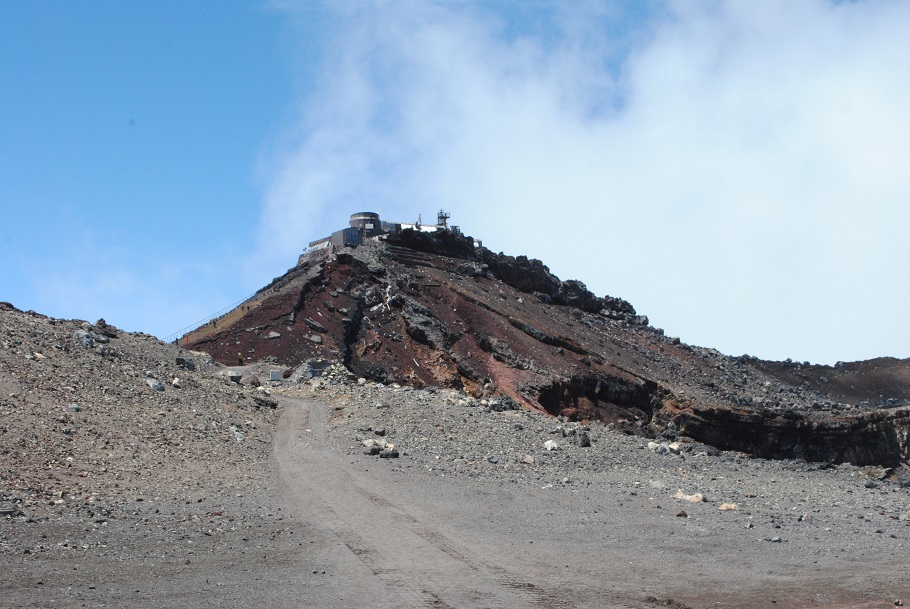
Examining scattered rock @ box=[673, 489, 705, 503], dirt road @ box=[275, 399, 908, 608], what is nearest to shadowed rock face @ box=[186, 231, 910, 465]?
scattered rock @ box=[673, 489, 705, 503]

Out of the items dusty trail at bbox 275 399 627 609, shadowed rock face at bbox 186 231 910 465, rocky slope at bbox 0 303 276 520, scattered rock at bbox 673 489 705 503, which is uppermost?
shadowed rock face at bbox 186 231 910 465

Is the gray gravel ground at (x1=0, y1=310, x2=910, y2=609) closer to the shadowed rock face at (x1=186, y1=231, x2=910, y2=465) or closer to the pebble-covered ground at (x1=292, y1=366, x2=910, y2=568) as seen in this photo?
the pebble-covered ground at (x1=292, y1=366, x2=910, y2=568)

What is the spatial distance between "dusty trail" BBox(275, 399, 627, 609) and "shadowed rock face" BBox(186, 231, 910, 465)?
1801 centimetres

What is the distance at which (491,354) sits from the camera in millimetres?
43094

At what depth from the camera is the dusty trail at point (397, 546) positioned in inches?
440

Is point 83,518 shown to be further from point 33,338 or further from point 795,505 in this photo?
point 795,505

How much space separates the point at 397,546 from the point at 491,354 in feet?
97.0

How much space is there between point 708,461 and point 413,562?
1440 cm

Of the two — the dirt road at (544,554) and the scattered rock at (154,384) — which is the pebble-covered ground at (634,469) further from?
the scattered rock at (154,384)

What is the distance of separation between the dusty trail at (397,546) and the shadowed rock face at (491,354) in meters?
18.0

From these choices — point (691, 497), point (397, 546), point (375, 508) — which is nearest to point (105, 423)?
point (375, 508)

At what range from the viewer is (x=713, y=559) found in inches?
533

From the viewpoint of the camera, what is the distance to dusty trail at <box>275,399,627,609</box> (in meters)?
11.2

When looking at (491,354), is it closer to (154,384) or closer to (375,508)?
(154,384)
